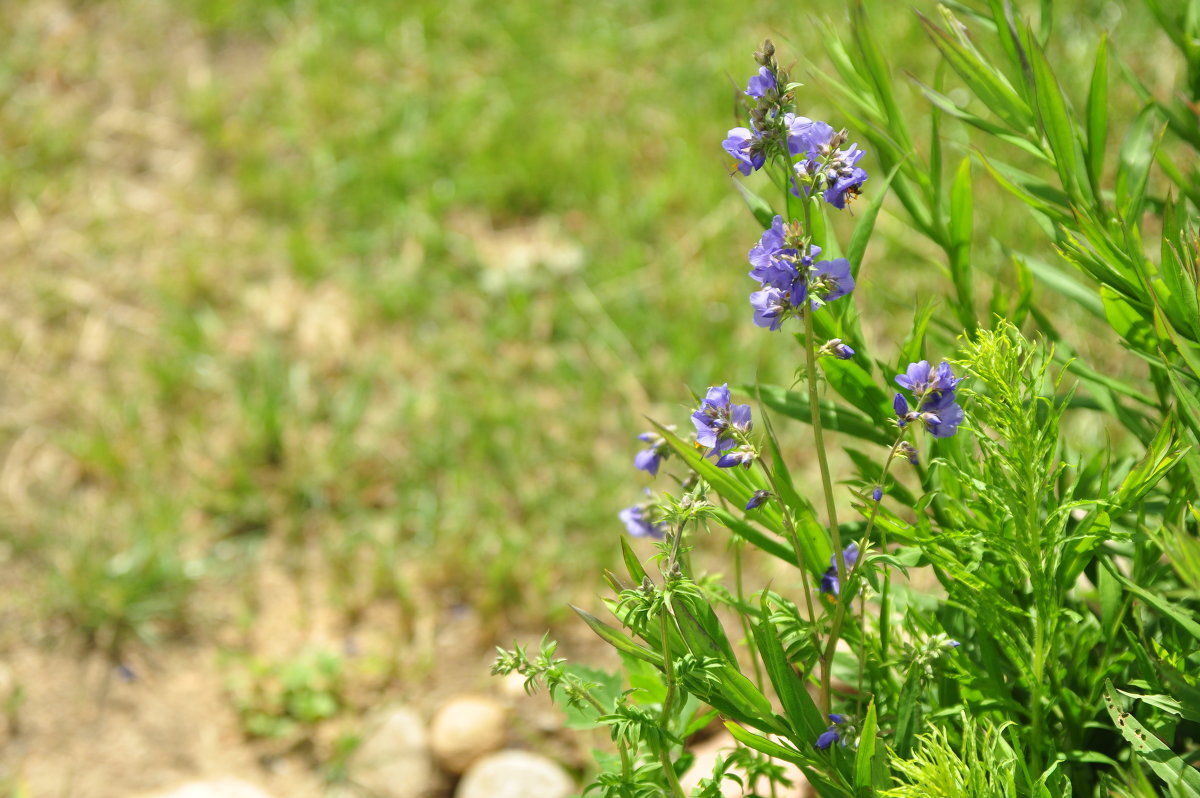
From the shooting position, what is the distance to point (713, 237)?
10.4ft

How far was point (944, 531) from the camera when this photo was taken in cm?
122

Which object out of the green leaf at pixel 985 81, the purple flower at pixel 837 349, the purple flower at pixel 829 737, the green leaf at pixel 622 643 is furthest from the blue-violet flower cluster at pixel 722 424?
the green leaf at pixel 985 81

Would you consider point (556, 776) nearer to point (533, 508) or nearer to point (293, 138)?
point (533, 508)

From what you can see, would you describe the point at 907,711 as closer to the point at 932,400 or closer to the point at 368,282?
the point at 932,400

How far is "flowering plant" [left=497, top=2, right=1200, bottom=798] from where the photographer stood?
110cm

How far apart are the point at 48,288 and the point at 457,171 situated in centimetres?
123

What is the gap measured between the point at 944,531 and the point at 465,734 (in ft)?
4.18

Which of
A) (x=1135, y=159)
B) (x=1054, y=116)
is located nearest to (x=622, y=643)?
(x=1054, y=116)

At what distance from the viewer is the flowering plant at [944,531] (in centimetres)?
110

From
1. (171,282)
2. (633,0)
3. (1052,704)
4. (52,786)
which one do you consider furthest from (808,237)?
(633,0)

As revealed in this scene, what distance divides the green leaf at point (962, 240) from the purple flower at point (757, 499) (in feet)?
1.38

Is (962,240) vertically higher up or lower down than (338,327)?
lower down

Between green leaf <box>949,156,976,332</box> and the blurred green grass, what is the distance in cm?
115

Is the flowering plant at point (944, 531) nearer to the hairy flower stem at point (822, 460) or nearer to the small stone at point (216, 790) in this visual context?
the hairy flower stem at point (822, 460)
